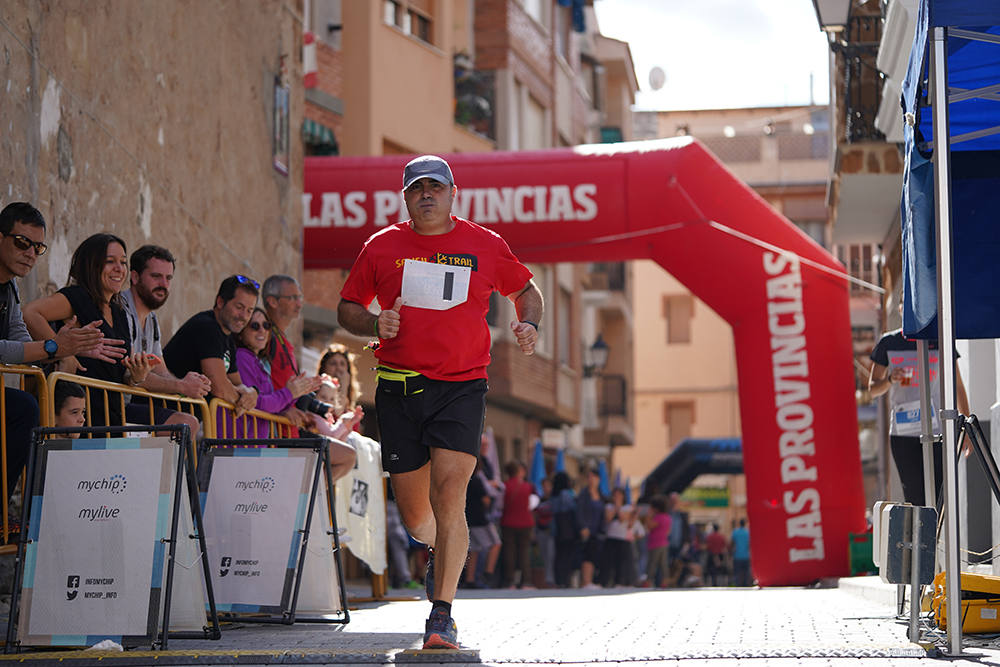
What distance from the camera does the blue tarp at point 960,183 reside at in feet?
21.0

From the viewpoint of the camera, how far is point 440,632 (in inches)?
241

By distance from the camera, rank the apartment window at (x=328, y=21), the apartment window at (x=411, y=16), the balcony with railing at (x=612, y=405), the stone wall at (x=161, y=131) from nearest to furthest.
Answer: the stone wall at (x=161, y=131) < the apartment window at (x=328, y=21) < the apartment window at (x=411, y=16) < the balcony with railing at (x=612, y=405)

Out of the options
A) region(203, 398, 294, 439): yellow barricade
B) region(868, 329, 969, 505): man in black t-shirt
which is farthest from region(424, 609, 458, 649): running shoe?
region(868, 329, 969, 505): man in black t-shirt

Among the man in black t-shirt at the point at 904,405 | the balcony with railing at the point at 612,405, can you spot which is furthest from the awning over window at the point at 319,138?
the balcony with railing at the point at 612,405

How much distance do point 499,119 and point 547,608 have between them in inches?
873

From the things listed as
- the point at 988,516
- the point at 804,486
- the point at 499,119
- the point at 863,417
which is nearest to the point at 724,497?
the point at 863,417

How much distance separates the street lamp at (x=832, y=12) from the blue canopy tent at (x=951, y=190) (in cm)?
839

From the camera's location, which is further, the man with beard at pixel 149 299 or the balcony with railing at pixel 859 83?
the balcony with railing at pixel 859 83

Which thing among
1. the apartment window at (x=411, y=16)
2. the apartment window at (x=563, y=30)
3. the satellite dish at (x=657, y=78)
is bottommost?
the apartment window at (x=411, y=16)

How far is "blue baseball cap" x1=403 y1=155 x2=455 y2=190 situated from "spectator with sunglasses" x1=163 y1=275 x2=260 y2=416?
2.63 meters

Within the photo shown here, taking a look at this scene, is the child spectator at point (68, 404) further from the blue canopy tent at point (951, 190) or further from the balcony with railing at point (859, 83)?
the balcony with railing at point (859, 83)

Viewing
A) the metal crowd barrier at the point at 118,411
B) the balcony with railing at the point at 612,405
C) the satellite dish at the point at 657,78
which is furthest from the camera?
the satellite dish at the point at 657,78

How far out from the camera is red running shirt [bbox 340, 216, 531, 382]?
6543 millimetres

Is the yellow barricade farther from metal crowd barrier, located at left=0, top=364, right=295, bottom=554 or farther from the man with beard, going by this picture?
the man with beard
